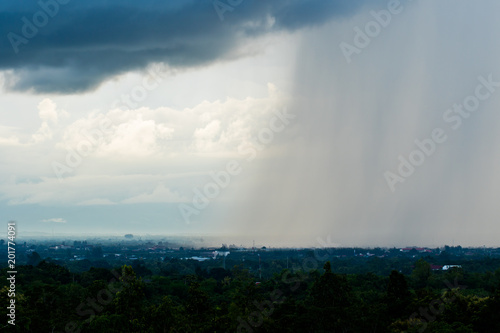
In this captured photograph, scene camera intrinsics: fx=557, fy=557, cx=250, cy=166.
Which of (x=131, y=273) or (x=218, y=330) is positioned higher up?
(x=131, y=273)

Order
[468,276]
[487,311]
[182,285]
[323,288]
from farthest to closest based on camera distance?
1. [468,276]
2. [182,285]
3. [323,288]
4. [487,311]

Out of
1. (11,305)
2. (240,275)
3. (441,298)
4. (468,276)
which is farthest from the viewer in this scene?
(240,275)

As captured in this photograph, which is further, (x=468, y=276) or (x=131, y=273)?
(x=468, y=276)

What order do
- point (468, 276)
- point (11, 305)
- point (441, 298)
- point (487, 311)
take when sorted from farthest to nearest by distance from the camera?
1. point (468, 276)
2. point (441, 298)
3. point (11, 305)
4. point (487, 311)

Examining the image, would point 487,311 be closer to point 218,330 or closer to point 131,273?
point 218,330

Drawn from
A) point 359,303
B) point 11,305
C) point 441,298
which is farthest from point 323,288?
point 11,305

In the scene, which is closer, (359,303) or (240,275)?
(359,303)

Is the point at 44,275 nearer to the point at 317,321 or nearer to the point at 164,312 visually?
the point at 164,312

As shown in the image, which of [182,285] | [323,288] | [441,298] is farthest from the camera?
[182,285]

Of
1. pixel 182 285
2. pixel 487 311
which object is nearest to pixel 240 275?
pixel 182 285
